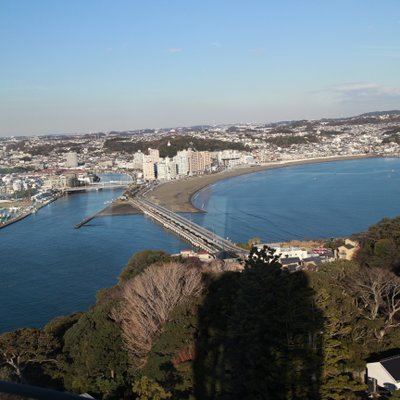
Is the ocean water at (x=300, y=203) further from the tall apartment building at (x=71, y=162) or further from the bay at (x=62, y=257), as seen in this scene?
the tall apartment building at (x=71, y=162)

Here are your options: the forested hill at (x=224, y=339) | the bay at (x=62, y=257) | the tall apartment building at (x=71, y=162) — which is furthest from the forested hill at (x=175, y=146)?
the forested hill at (x=224, y=339)

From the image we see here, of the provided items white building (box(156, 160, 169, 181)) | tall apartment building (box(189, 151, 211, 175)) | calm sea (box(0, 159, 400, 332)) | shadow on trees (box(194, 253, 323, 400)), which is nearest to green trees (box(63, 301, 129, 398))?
shadow on trees (box(194, 253, 323, 400))

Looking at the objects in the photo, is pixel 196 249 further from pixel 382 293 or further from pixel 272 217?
pixel 382 293

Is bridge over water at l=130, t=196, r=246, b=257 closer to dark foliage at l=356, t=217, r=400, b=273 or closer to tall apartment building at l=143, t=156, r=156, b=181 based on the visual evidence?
dark foliage at l=356, t=217, r=400, b=273

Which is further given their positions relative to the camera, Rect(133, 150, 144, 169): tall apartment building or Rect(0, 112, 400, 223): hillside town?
Rect(133, 150, 144, 169): tall apartment building

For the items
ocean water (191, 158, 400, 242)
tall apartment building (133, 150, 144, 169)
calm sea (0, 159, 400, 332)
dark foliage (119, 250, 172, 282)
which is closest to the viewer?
dark foliage (119, 250, 172, 282)

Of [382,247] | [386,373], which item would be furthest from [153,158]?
[386,373]
